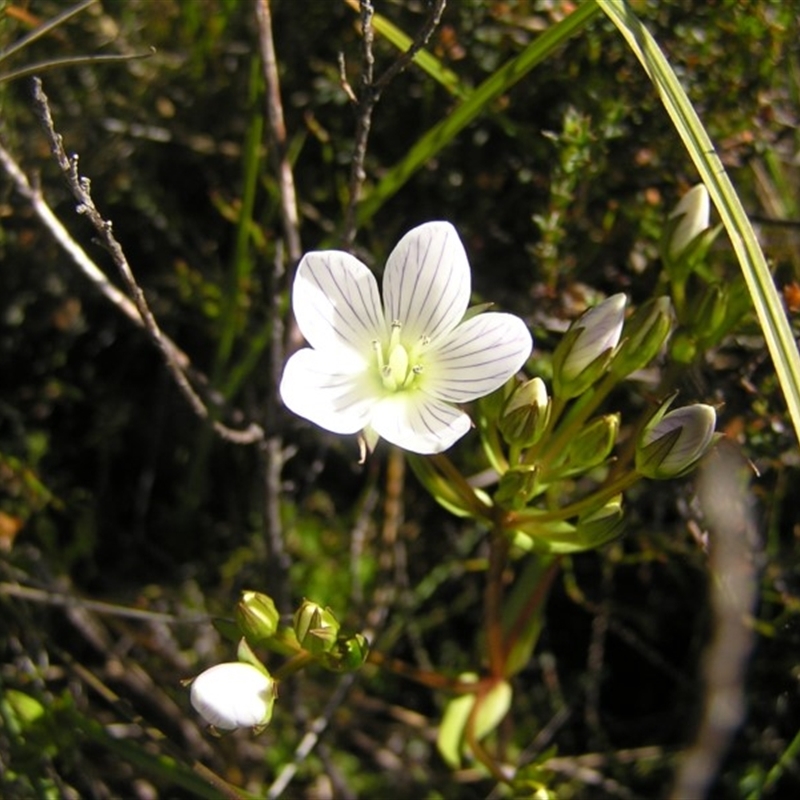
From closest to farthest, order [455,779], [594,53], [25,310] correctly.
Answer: [594,53] < [455,779] < [25,310]

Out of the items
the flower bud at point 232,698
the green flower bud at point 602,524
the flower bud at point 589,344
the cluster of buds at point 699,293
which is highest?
the cluster of buds at point 699,293

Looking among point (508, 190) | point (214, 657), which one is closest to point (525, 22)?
point (508, 190)

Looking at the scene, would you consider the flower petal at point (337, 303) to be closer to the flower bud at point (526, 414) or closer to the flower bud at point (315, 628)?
the flower bud at point (526, 414)

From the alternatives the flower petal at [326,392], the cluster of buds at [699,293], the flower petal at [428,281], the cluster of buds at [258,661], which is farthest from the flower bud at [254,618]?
the cluster of buds at [699,293]

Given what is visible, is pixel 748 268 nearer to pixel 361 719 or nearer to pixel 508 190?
pixel 508 190

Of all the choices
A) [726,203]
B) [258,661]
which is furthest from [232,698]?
[726,203]

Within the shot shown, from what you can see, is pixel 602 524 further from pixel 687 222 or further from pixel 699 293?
pixel 687 222
